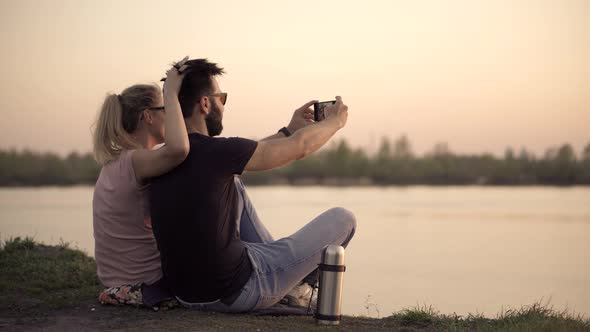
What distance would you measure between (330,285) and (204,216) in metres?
0.73

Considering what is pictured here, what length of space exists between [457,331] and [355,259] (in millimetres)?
6831

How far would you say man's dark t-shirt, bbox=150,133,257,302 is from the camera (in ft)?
11.0

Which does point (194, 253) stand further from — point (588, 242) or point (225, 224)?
point (588, 242)

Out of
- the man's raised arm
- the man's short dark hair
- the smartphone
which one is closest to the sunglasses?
the man's short dark hair

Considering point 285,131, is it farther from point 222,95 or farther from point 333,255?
point 333,255

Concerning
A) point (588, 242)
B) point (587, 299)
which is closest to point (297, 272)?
point (587, 299)

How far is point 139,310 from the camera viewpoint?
13.0 ft

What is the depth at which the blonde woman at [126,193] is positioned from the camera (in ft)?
12.5

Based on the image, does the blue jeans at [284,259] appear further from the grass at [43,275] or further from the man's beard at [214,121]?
the grass at [43,275]

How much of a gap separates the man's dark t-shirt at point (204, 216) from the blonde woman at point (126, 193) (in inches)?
12.0

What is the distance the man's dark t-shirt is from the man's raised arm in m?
0.06

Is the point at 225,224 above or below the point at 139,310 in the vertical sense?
above

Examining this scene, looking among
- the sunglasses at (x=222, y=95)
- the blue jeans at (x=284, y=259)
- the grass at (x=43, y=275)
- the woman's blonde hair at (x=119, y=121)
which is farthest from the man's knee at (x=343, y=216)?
the grass at (x=43, y=275)

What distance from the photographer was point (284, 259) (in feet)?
12.1
